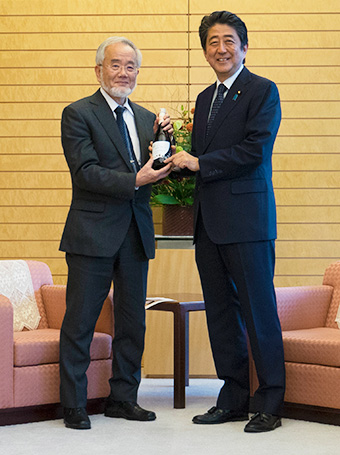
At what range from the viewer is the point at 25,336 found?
3.61m

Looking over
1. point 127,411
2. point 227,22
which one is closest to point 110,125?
point 227,22

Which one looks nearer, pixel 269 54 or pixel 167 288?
pixel 167 288

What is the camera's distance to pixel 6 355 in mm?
3363

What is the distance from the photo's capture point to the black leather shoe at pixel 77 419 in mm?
3330

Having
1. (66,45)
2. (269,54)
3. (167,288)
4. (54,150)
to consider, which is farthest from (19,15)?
(167,288)

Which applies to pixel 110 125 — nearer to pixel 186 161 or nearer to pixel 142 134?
pixel 142 134

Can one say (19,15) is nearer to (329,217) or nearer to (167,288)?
(167,288)

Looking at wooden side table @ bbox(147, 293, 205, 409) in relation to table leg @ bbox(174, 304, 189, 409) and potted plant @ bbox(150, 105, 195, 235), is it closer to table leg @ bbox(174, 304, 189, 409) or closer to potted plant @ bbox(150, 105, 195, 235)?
table leg @ bbox(174, 304, 189, 409)

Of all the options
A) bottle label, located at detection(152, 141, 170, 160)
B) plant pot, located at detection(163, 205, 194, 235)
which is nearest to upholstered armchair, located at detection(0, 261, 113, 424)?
bottle label, located at detection(152, 141, 170, 160)

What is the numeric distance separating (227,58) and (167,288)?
1968 mm

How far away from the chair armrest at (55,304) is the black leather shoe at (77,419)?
68 centimetres

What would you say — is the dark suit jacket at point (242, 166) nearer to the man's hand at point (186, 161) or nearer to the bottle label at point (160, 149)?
the man's hand at point (186, 161)

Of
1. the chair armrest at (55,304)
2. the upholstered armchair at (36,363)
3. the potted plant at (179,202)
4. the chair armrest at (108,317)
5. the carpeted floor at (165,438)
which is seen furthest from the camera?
the potted plant at (179,202)

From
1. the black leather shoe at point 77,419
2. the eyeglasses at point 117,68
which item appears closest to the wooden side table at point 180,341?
the black leather shoe at point 77,419
